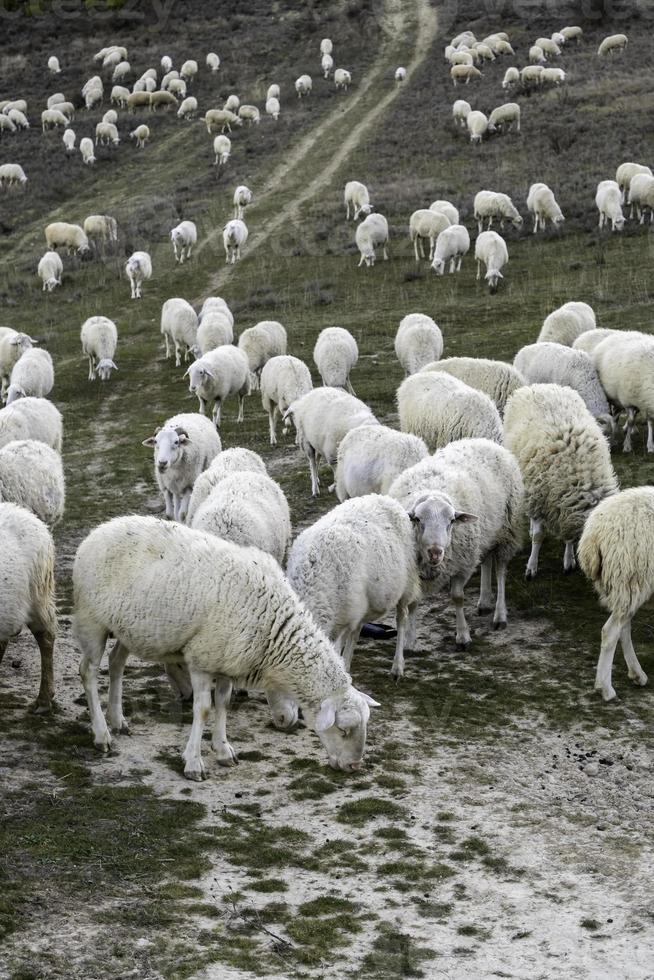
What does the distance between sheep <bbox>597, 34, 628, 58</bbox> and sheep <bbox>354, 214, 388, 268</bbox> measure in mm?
25397

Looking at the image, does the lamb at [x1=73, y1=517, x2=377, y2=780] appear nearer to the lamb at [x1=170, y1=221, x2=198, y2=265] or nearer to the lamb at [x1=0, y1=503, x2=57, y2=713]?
the lamb at [x1=0, y1=503, x2=57, y2=713]

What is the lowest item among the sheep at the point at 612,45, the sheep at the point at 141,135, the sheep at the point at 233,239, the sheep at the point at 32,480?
the sheep at the point at 32,480

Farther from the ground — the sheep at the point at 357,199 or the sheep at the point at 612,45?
the sheep at the point at 612,45

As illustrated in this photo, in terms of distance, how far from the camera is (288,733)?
825 cm

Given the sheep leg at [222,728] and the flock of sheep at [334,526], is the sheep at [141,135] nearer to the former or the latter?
the flock of sheep at [334,526]

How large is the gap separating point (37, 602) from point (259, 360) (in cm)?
1277

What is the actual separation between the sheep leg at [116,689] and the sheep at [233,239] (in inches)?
990

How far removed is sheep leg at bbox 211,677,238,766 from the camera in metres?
7.61

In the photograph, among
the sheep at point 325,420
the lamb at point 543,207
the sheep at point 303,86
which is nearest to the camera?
the sheep at point 325,420

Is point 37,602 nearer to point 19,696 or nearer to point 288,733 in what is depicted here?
point 19,696

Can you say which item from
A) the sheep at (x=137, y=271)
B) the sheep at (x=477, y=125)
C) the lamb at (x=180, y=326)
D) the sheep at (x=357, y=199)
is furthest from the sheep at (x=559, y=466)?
the sheep at (x=477, y=125)

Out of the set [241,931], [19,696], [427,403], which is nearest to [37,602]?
[19,696]

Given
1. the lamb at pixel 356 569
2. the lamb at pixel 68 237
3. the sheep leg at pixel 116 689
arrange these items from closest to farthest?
the sheep leg at pixel 116 689 < the lamb at pixel 356 569 < the lamb at pixel 68 237

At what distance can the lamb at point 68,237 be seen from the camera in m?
34.9
